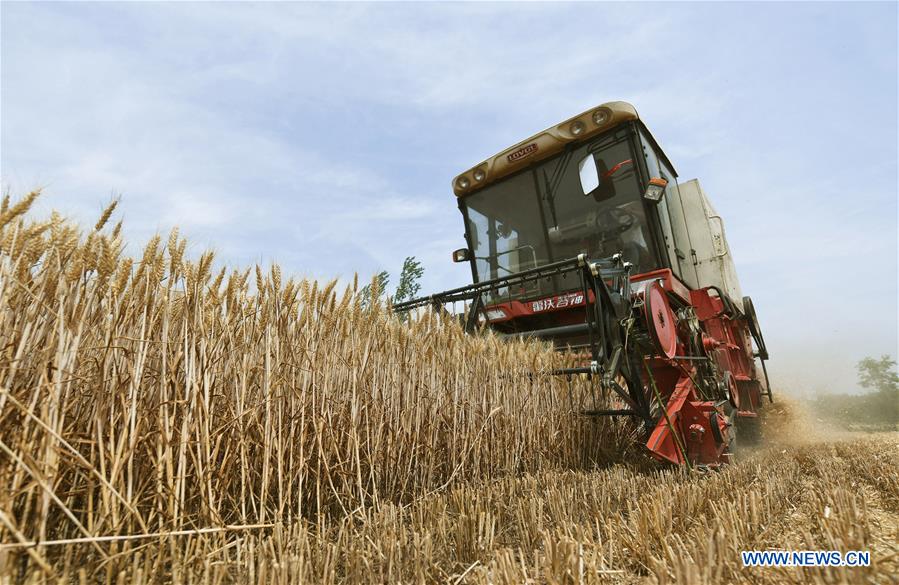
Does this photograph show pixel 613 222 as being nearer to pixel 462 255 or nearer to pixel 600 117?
pixel 600 117

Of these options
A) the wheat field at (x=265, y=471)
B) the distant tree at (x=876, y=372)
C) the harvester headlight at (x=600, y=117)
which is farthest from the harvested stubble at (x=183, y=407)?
the distant tree at (x=876, y=372)

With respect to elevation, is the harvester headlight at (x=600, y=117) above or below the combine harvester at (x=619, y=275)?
above

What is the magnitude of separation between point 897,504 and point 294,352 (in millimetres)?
2610

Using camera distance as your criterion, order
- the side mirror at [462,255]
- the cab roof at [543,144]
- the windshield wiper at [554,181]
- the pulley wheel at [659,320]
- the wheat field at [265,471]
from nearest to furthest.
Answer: the wheat field at [265,471], the pulley wheel at [659,320], the cab roof at [543,144], the windshield wiper at [554,181], the side mirror at [462,255]

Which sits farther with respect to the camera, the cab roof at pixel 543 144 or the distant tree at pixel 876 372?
the distant tree at pixel 876 372

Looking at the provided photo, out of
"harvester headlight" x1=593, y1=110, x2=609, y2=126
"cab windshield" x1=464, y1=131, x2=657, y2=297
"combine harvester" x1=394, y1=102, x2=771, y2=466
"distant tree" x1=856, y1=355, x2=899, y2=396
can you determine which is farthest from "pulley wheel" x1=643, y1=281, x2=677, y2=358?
"distant tree" x1=856, y1=355, x2=899, y2=396

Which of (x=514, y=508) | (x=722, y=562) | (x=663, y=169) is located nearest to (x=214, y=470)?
(x=514, y=508)

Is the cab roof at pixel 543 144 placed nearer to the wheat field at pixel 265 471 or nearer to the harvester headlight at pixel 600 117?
the harvester headlight at pixel 600 117

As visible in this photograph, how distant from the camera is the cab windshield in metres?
4.04

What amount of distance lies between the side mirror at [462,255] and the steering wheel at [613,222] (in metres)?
1.47

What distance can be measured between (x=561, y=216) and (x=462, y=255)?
1196 millimetres

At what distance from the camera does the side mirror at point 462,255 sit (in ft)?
16.4

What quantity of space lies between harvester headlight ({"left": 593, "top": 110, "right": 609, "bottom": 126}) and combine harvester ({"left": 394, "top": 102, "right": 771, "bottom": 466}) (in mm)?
11

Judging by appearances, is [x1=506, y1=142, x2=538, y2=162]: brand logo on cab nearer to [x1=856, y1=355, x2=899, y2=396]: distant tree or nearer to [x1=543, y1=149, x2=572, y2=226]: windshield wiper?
[x1=543, y1=149, x2=572, y2=226]: windshield wiper
